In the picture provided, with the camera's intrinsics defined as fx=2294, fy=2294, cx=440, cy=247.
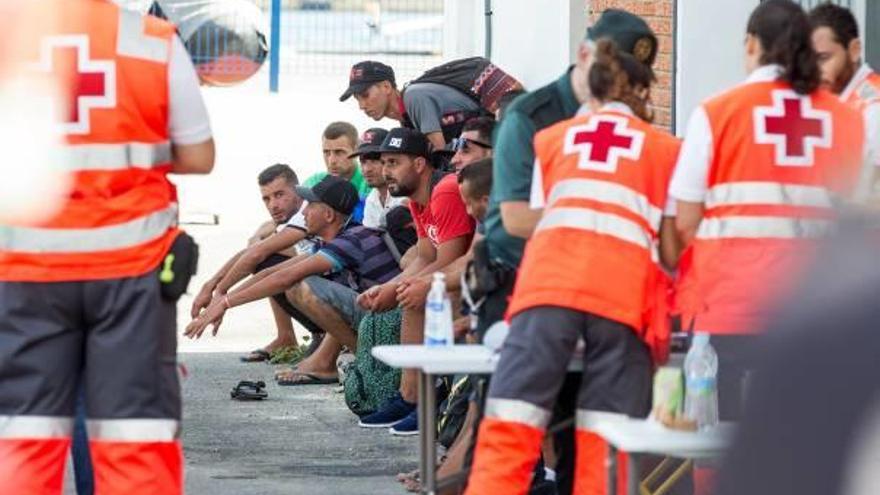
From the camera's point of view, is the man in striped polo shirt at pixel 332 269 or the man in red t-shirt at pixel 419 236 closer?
the man in red t-shirt at pixel 419 236

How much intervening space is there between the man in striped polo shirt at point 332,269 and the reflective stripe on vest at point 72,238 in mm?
5079

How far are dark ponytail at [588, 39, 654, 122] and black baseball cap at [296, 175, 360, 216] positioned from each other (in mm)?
5403

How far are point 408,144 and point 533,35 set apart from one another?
8.42 feet

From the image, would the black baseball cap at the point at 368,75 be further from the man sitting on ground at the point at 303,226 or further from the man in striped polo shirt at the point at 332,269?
the man sitting on ground at the point at 303,226

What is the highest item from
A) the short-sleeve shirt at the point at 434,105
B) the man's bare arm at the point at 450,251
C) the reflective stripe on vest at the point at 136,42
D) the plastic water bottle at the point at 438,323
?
the reflective stripe on vest at the point at 136,42

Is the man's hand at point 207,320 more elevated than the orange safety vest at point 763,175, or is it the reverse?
the orange safety vest at point 763,175

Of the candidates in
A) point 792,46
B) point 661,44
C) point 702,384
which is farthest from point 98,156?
point 661,44

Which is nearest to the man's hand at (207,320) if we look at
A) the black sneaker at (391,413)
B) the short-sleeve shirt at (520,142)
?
the black sneaker at (391,413)

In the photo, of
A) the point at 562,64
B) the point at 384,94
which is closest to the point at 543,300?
the point at 562,64

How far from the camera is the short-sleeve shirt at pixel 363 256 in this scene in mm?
11789

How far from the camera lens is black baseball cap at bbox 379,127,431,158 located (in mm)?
10625

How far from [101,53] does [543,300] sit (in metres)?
1.48

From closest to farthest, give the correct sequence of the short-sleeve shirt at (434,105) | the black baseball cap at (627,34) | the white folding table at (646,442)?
the white folding table at (646,442) → the black baseball cap at (627,34) → the short-sleeve shirt at (434,105)

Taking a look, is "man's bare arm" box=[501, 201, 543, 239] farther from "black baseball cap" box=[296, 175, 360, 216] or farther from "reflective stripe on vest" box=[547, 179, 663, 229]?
"black baseball cap" box=[296, 175, 360, 216]
